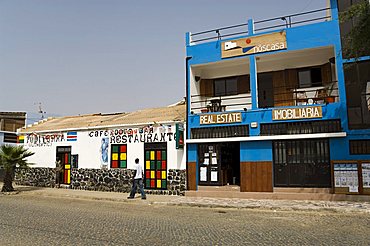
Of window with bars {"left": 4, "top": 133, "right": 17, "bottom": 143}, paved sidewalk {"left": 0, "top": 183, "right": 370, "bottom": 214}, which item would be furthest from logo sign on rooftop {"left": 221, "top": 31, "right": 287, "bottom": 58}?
window with bars {"left": 4, "top": 133, "right": 17, "bottom": 143}

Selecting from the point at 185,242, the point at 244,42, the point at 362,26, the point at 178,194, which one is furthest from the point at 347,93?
the point at 185,242

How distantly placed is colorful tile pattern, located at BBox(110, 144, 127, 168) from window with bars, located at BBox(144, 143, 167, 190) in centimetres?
139

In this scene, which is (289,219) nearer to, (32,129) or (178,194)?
(178,194)

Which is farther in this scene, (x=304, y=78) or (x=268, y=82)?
(x=268, y=82)

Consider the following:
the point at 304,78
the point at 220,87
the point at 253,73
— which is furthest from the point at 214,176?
the point at 304,78

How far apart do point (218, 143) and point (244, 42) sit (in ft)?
16.4

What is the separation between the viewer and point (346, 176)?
13.3m

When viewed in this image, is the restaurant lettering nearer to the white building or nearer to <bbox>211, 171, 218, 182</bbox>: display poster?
the white building

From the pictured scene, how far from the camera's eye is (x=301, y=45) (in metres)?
14.8

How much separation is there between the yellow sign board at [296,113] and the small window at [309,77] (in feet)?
9.86

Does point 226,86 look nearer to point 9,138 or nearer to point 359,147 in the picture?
point 359,147

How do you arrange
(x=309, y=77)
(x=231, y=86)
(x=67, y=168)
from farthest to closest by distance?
1. (x=67, y=168)
2. (x=231, y=86)
3. (x=309, y=77)

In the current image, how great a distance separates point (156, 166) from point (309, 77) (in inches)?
358

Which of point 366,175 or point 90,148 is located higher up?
point 90,148
